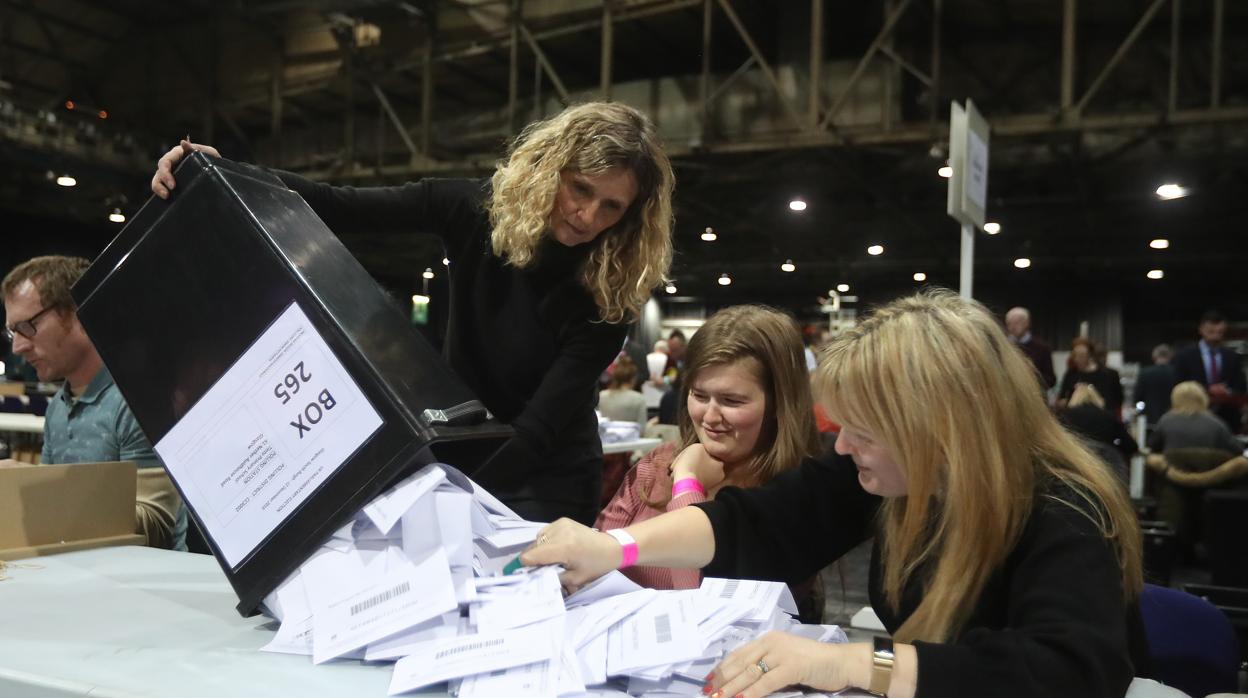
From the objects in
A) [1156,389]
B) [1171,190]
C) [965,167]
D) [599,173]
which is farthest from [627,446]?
[1171,190]

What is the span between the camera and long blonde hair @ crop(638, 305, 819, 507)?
1.73 metres

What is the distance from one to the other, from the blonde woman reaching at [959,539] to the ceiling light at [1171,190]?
9753mm

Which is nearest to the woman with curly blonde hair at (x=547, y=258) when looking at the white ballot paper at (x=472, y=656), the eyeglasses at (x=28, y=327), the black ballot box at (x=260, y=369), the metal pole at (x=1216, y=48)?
the black ballot box at (x=260, y=369)

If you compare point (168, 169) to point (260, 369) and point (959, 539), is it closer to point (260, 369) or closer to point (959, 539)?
point (260, 369)

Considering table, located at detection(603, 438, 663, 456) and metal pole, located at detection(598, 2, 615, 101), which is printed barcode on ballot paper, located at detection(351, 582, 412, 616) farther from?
metal pole, located at detection(598, 2, 615, 101)

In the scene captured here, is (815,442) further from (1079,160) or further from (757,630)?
(1079,160)

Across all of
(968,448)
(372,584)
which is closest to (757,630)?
(968,448)

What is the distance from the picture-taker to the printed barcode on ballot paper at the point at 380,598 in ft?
3.06

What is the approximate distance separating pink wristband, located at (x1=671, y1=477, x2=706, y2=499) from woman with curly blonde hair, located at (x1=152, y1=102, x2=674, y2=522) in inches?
6.8

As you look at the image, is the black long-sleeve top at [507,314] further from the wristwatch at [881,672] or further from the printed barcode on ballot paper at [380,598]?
the wristwatch at [881,672]

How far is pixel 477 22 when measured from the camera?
10039mm

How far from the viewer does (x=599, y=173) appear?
146 cm

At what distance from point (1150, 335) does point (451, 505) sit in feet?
55.9

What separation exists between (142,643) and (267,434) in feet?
0.83
